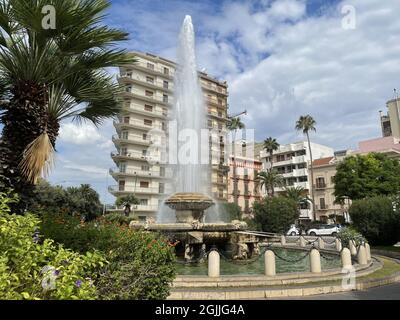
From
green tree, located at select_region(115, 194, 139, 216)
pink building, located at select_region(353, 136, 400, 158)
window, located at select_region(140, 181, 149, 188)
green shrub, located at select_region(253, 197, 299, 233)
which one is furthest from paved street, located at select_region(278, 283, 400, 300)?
window, located at select_region(140, 181, 149, 188)

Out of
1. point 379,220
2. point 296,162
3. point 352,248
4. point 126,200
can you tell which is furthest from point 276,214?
point 296,162

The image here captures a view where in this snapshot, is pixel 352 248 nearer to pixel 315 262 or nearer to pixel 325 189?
pixel 315 262

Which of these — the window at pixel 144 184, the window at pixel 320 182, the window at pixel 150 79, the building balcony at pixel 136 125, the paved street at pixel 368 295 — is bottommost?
the paved street at pixel 368 295

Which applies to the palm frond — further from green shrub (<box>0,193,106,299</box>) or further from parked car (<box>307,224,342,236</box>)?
parked car (<box>307,224,342,236</box>)

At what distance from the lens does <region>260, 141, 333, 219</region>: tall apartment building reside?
7219 cm

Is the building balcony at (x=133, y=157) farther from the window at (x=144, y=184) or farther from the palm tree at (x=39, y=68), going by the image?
the palm tree at (x=39, y=68)

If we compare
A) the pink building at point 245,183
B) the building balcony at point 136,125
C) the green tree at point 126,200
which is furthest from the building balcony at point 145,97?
the green tree at point 126,200

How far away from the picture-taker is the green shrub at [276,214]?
3656 cm

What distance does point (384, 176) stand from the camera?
149ft

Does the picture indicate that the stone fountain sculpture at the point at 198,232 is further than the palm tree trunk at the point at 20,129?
Yes

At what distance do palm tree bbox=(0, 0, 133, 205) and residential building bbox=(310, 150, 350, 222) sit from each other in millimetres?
63625

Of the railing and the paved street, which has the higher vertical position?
the railing

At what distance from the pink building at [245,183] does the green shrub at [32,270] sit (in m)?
68.1
